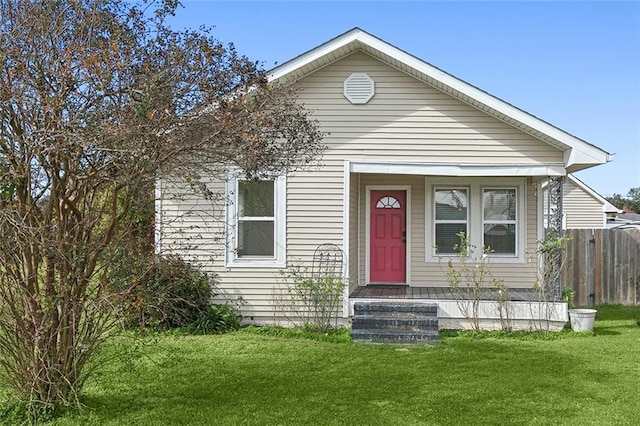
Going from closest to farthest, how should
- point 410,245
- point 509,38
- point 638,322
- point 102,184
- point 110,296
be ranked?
point 110,296, point 102,184, point 638,322, point 410,245, point 509,38

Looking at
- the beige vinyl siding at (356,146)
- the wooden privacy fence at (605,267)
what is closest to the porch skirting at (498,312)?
the beige vinyl siding at (356,146)

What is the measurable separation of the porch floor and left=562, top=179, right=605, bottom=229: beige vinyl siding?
14584 millimetres

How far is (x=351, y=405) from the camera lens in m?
5.96

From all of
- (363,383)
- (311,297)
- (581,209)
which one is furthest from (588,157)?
(581,209)

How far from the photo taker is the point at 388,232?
11.9 meters

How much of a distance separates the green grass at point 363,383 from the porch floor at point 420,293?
1015mm

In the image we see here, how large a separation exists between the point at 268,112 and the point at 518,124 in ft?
19.6

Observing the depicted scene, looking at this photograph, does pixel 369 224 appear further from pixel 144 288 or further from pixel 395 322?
pixel 144 288

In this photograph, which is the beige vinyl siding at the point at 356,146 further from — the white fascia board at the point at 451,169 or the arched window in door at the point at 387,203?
the arched window in door at the point at 387,203

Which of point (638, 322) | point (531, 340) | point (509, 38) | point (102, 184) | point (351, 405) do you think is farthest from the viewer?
point (509, 38)

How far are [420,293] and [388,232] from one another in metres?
1.68

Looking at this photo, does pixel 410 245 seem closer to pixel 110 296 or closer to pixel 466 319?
pixel 466 319

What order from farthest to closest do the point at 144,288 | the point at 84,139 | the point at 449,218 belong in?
the point at 449,218
the point at 144,288
the point at 84,139

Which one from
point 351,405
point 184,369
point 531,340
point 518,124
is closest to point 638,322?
point 531,340
